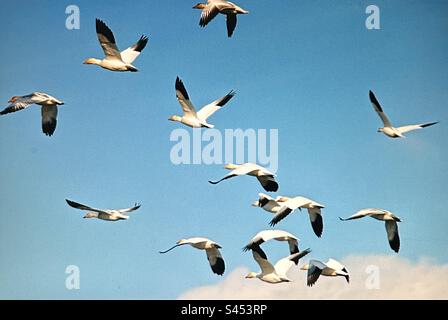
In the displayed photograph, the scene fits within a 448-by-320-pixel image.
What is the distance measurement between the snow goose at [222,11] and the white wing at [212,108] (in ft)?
3.16

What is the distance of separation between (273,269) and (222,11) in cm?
304

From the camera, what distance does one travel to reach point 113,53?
34.7 feet

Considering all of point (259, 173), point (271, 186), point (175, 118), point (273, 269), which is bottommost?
point (273, 269)

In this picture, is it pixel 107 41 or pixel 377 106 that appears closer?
pixel 107 41

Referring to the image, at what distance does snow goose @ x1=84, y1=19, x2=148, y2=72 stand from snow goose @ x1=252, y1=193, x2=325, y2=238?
2.29 meters

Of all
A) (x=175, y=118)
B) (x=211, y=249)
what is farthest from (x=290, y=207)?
(x=175, y=118)

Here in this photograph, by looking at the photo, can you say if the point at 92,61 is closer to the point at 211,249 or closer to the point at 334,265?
the point at 211,249

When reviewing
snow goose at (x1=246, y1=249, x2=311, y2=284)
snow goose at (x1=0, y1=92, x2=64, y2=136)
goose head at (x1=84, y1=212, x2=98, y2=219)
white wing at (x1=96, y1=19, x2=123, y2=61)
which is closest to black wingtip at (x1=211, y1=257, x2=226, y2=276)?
snow goose at (x1=246, y1=249, x2=311, y2=284)

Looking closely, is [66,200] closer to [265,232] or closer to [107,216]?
[107,216]
